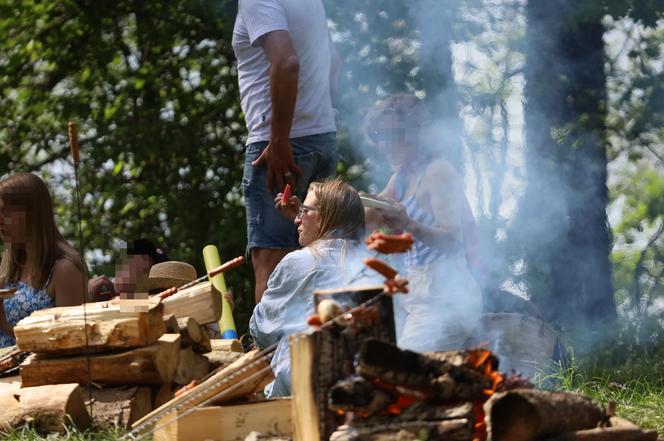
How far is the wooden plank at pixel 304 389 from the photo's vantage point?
3404 millimetres

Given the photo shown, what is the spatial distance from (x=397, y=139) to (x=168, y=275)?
5.27 feet

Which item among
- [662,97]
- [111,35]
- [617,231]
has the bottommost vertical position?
[617,231]

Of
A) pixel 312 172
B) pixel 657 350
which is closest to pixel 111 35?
pixel 312 172

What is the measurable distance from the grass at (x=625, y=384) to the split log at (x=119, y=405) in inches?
72.8

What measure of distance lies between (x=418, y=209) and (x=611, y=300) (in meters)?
2.63

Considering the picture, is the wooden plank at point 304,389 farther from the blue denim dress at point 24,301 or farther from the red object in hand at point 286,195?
the blue denim dress at point 24,301

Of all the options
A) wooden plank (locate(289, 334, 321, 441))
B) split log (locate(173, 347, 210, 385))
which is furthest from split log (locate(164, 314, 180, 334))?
wooden plank (locate(289, 334, 321, 441))

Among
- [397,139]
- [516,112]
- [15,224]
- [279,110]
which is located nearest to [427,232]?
[397,139]

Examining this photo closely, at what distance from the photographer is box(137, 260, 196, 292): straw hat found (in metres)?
6.24

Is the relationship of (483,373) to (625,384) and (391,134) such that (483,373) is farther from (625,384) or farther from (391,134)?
(391,134)

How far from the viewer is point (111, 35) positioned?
31.0 ft

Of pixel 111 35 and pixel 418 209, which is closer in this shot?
pixel 418 209

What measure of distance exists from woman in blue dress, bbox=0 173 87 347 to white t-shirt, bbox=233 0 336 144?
1.07 m

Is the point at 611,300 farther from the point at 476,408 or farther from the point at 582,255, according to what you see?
the point at 476,408
